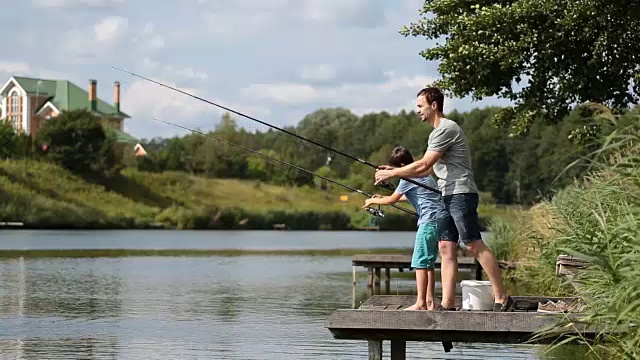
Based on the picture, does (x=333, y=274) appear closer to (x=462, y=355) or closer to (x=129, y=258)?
(x=129, y=258)

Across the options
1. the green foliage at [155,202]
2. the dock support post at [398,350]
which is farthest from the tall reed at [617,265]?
the green foliage at [155,202]

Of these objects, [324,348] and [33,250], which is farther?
[33,250]

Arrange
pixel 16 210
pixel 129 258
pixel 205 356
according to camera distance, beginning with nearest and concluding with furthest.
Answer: pixel 205 356, pixel 129 258, pixel 16 210

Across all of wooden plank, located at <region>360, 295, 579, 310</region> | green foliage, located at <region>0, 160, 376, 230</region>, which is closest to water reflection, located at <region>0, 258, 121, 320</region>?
wooden plank, located at <region>360, 295, 579, 310</region>

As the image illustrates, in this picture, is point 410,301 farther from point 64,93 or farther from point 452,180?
point 64,93

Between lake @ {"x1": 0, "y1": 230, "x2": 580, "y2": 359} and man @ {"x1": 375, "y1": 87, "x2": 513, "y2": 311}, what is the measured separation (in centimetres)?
302

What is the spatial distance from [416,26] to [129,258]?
16.9 metres

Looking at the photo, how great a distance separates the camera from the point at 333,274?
27422mm

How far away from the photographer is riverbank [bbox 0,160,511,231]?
68938 mm

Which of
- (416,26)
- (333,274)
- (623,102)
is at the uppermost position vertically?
(416,26)

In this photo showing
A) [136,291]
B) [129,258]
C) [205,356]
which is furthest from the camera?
[129,258]

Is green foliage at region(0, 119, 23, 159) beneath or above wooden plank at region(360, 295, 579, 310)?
above

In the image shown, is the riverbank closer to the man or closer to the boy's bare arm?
the boy's bare arm

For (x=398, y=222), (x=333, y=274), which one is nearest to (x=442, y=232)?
(x=333, y=274)
